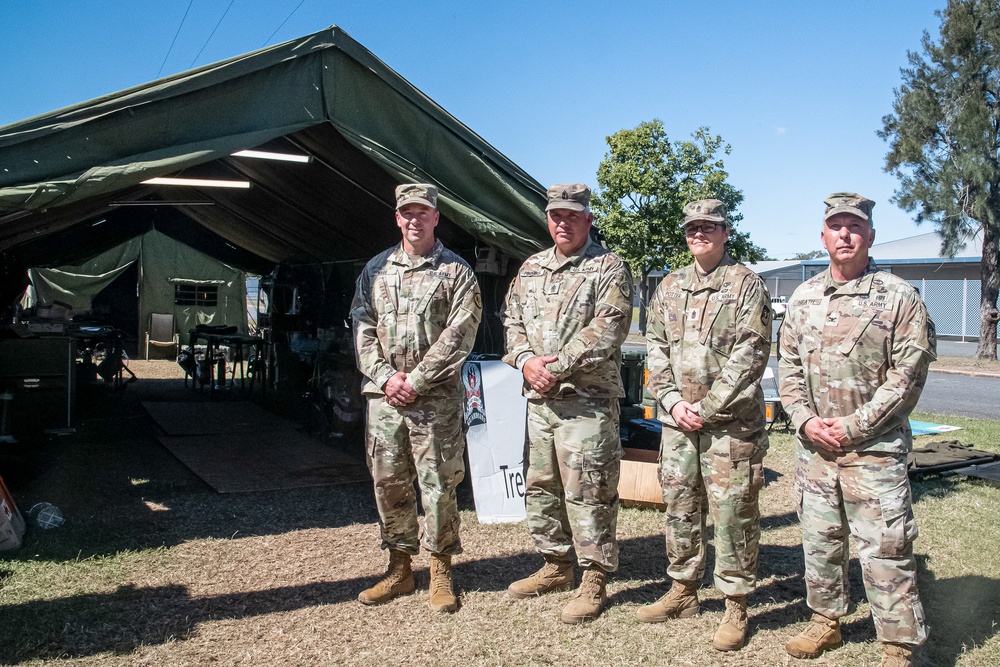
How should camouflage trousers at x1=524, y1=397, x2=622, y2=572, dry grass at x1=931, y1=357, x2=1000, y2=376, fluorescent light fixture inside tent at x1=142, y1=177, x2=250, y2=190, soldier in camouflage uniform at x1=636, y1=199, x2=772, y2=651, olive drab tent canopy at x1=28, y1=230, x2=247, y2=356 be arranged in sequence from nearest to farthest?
soldier in camouflage uniform at x1=636, y1=199, x2=772, y2=651, camouflage trousers at x1=524, y1=397, x2=622, y2=572, fluorescent light fixture inside tent at x1=142, y1=177, x2=250, y2=190, olive drab tent canopy at x1=28, y1=230, x2=247, y2=356, dry grass at x1=931, y1=357, x2=1000, y2=376

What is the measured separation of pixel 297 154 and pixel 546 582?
383 cm

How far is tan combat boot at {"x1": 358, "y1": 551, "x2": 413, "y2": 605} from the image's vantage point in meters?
4.05

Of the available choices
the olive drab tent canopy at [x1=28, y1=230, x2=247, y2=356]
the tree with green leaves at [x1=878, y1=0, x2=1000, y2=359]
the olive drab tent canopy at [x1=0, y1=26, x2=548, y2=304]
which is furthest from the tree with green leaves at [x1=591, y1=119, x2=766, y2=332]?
the olive drab tent canopy at [x1=0, y1=26, x2=548, y2=304]

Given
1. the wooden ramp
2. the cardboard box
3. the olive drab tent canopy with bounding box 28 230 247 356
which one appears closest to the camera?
the cardboard box

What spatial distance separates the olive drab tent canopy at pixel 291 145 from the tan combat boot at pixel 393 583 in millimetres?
2353

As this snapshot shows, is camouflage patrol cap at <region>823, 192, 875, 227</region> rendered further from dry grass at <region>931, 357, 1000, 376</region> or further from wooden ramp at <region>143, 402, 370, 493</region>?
dry grass at <region>931, 357, 1000, 376</region>

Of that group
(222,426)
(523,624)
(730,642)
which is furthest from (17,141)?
(222,426)

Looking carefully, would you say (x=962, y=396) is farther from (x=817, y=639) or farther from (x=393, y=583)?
(x=393, y=583)

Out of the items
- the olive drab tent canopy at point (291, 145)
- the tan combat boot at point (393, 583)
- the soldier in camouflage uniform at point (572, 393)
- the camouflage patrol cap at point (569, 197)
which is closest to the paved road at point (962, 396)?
the olive drab tent canopy at point (291, 145)

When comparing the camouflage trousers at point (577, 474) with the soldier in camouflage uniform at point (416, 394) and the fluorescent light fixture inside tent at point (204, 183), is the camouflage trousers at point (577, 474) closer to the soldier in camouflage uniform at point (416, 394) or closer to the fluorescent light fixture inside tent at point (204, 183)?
the soldier in camouflage uniform at point (416, 394)

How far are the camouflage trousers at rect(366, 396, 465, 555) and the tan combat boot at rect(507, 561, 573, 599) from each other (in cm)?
39

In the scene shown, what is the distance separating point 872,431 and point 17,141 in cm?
451

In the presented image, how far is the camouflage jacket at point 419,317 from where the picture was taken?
4121 mm

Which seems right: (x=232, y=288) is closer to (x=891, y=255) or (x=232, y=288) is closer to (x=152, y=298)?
(x=152, y=298)
